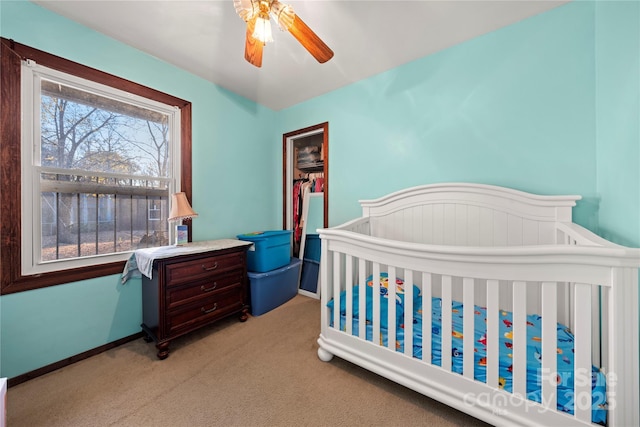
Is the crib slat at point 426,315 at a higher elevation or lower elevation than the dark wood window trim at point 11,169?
lower

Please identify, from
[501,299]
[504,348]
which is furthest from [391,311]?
[501,299]

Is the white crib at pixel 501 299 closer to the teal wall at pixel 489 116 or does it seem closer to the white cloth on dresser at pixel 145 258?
the teal wall at pixel 489 116

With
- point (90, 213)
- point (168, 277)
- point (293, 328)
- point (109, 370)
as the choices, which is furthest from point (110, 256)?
point (293, 328)

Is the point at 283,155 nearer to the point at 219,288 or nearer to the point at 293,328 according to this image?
the point at 219,288

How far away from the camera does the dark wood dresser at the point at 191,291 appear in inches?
60.1

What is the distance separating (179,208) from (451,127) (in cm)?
228

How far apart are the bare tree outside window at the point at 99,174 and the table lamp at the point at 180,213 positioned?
0.75ft

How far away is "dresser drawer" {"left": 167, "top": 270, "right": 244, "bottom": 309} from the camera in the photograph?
1578 millimetres

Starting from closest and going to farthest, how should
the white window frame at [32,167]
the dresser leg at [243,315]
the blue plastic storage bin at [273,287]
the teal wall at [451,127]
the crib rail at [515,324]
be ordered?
the crib rail at [515,324]
the teal wall at [451,127]
the white window frame at [32,167]
the dresser leg at [243,315]
the blue plastic storage bin at [273,287]

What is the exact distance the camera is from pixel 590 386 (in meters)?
0.80

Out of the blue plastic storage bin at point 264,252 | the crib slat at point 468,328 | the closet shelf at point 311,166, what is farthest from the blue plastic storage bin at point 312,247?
the crib slat at point 468,328

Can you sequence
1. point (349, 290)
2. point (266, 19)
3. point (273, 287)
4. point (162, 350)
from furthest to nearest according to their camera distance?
1. point (273, 287)
2. point (162, 350)
3. point (349, 290)
4. point (266, 19)

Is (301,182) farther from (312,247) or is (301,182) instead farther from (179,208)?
(179,208)

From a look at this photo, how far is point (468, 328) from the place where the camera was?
1002 mm
